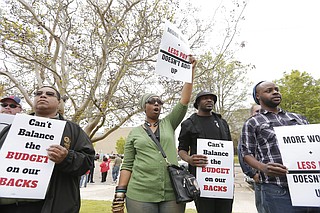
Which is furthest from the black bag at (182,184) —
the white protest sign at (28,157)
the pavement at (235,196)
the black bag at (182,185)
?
the pavement at (235,196)

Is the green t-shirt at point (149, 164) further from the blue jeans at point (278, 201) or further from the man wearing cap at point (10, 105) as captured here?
the man wearing cap at point (10, 105)

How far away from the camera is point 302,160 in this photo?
1.96 metres

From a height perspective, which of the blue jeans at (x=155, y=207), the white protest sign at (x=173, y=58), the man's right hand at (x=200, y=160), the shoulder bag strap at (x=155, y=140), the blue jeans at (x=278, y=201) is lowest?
the blue jeans at (x=155, y=207)

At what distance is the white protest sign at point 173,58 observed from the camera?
9.58 ft

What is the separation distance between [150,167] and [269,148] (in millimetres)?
1106

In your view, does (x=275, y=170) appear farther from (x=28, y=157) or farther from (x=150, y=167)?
(x=28, y=157)

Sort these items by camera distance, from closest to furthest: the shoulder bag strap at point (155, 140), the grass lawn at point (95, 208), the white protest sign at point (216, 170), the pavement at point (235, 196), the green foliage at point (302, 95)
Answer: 1. the shoulder bag strap at point (155, 140)
2. the white protest sign at point (216, 170)
3. the grass lawn at point (95, 208)
4. the pavement at point (235, 196)
5. the green foliage at point (302, 95)

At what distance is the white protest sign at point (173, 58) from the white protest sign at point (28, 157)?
1.38 m

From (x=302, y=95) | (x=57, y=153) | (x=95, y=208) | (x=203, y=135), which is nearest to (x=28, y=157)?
(x=57, y=153)

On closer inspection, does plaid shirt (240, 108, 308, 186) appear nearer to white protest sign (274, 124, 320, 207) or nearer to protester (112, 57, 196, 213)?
white protest sign (274, 124, 320, 207)

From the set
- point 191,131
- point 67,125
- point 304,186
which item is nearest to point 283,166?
point 304,186

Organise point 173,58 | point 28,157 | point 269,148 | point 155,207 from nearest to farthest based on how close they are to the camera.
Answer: point 28,157, point 269,148, point 155,207, point 173,58

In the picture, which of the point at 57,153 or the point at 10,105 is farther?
the point at 10,105

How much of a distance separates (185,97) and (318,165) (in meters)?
1.41
